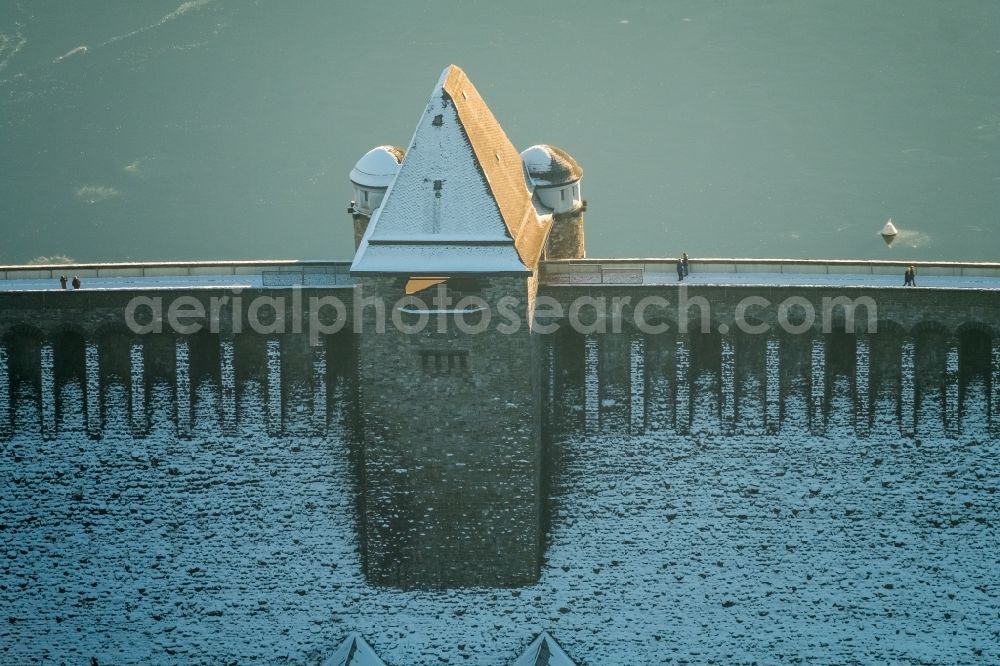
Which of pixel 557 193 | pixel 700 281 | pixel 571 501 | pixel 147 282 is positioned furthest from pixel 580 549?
pixel 147 282

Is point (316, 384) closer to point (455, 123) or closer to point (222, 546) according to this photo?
point (222, 546)

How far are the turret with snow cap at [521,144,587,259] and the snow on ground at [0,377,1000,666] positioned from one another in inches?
227

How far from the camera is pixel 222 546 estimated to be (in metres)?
45.1

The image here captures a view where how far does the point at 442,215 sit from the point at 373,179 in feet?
22.0

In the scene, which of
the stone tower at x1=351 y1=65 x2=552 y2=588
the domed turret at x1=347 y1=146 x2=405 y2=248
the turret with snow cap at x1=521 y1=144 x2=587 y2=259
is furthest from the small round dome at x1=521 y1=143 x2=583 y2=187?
the domed turret at x1=347 y1=146 x2=405 y2=248

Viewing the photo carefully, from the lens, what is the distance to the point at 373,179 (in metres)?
46.9

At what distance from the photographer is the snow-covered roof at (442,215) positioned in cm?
4066

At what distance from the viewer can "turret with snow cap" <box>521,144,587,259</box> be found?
46.6 meters

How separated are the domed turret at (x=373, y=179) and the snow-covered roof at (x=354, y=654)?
35.9 ft

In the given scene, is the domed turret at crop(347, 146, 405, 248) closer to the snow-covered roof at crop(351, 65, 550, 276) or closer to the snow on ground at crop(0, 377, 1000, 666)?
the snow-covered roof at crop(351, 65, 550, 276)

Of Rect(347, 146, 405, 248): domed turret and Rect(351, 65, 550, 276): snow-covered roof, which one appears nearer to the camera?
Rect(351, 65, 550, 276): snow-covered roof

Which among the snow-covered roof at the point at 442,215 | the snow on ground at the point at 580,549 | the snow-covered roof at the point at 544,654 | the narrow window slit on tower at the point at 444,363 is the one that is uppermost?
the snow-covered roof at the point at 442,215

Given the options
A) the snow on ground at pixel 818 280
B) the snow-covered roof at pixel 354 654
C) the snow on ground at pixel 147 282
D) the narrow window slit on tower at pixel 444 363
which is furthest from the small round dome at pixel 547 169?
the snow-covered roof at pixel 354 654

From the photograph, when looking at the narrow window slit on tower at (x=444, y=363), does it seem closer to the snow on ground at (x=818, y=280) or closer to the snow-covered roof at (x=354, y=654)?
the snow on ground at (x=818, y=280)
